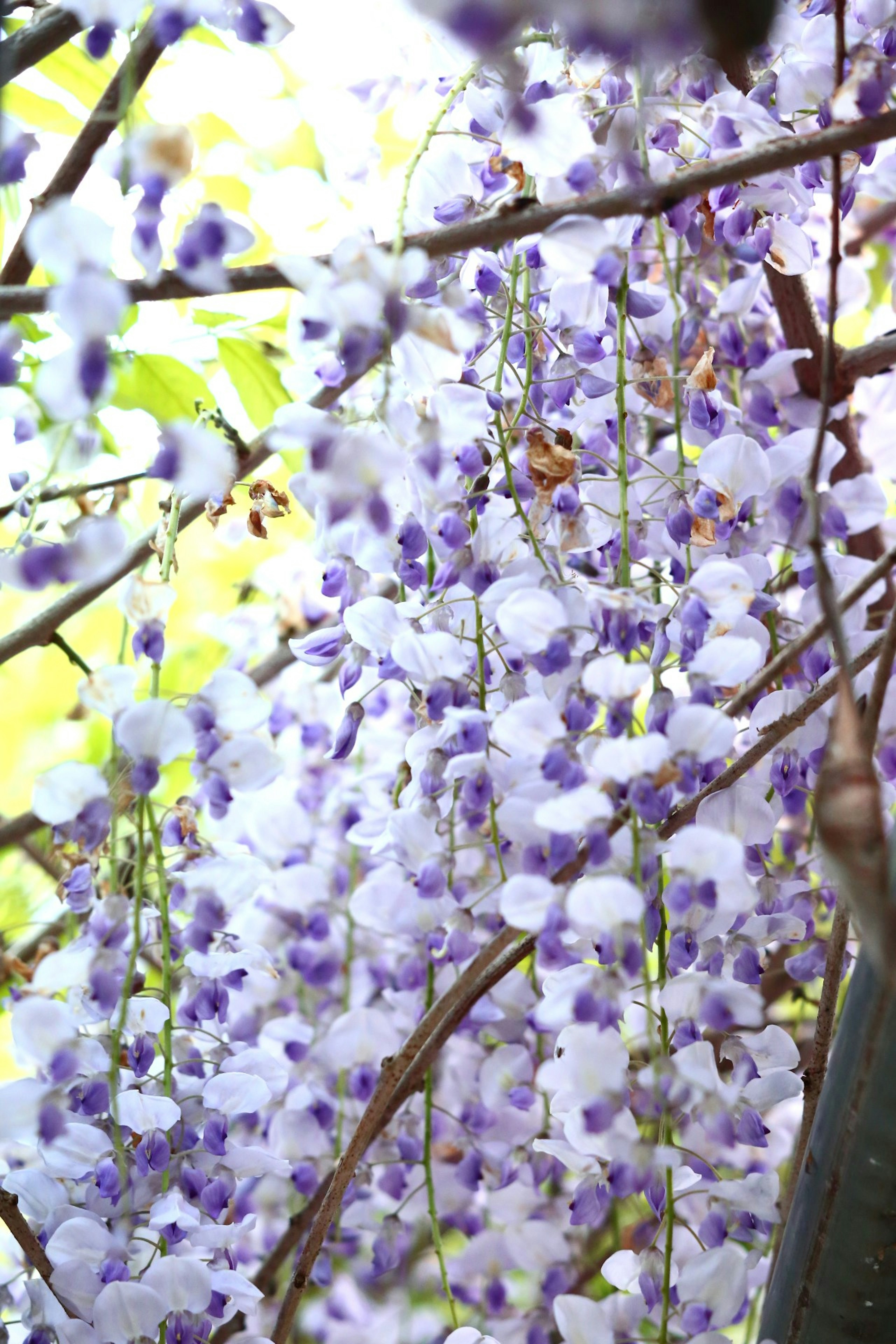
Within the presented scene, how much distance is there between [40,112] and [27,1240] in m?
0.71

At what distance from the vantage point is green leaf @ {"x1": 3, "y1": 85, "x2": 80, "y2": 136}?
79 centimetres

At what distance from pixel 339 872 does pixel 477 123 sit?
1.92 ft

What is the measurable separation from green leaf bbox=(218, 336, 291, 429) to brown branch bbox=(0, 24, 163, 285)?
0.47 ft

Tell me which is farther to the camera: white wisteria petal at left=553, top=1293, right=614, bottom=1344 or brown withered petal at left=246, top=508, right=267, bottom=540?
brown withered petal at left=246, top=508, right=267, bottom=540

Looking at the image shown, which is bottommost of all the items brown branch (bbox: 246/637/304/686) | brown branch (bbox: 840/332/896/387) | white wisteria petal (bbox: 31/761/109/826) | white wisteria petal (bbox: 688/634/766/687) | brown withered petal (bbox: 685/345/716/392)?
white wisteria petal (bbox: 31/761/109/826)

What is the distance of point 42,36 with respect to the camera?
625mm

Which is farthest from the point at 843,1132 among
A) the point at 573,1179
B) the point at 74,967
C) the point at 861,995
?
the point at 573,1179

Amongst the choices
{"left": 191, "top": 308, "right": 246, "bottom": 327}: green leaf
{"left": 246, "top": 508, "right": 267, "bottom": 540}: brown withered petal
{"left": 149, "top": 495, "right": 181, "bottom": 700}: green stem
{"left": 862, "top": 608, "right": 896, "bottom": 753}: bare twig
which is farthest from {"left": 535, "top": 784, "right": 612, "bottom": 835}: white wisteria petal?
{"left": 191, "top": 308, "right": 246, "bottom": 327}: green leaf

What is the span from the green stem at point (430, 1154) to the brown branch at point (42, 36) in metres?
0.56

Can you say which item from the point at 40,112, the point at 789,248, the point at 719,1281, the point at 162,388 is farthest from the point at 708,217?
the point at 719,1281

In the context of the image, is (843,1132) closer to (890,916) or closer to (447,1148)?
(890,916)

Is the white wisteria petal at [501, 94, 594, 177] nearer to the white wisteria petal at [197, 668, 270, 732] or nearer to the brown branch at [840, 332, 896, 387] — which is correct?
the white wisteria petal at [197, 668, 270, 732]

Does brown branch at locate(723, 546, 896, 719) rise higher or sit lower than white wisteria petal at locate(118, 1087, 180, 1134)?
higher

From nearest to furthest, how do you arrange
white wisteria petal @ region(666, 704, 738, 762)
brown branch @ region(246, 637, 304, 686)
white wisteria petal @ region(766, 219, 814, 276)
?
1. white wisteria petal @ region(666, 704, 738, 762)
2. white wisteria petal @ region(766, 219, 814, 276)
3. brown branch @ region(246, 637, 304, 686)
